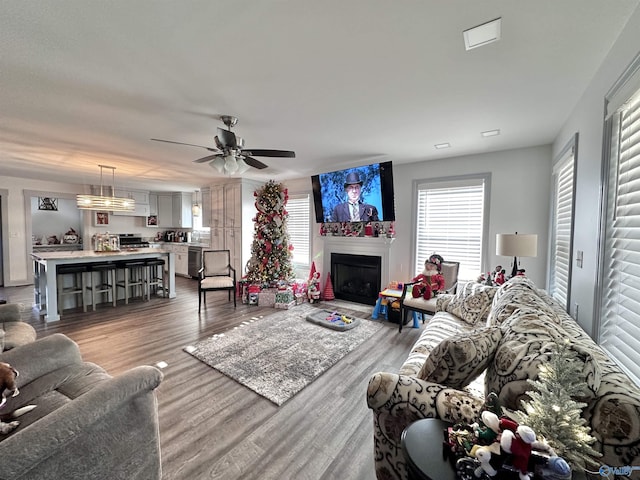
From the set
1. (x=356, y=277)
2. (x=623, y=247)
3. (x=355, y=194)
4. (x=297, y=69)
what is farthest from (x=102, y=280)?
(x=623, y=247)

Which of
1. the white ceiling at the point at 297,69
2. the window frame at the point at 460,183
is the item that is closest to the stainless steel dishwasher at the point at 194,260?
the white ceiling at the point at 297,69

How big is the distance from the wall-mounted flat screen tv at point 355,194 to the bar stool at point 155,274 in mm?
3244

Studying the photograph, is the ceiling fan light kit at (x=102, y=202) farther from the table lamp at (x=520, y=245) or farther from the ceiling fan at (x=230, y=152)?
the table lamp at (x=520, y=245)

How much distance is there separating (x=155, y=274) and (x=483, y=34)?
6124 millimetres

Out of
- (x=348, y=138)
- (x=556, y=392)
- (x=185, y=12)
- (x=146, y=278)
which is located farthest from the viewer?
(x=146, y=278)

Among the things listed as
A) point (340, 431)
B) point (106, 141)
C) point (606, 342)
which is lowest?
point (340, 431)

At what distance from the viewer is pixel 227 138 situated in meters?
2.53

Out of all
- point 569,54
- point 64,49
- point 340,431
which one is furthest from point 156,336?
point 569,54

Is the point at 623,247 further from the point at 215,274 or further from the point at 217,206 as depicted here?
the point at 217,206

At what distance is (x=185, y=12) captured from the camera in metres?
1.37

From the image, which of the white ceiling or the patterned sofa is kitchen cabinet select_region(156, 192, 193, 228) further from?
the patterned sofa

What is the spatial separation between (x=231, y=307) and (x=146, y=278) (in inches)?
73.9

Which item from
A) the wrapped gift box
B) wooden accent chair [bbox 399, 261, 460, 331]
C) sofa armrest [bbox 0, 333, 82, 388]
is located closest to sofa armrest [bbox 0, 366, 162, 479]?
sofa armrest [bbox 0, 333, 82, 388]

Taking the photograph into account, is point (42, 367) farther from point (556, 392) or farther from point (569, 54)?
point (569, 54)
